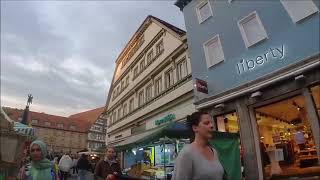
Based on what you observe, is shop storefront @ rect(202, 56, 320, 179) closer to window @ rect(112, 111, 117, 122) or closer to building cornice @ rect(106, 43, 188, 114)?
building cornice @ rect(106, 43, 188, 114)

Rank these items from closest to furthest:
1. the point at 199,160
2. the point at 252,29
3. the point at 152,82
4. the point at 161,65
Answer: the point at 199,160
the point at 252,29
the point at 161,65
the point at 152,82

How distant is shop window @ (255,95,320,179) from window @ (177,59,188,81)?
621cm

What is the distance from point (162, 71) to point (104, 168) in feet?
46.5

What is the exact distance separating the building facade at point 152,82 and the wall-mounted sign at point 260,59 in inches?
165

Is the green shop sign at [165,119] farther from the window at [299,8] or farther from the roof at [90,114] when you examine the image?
the roof at [90,114]

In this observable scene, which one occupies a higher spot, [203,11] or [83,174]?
[203,11]

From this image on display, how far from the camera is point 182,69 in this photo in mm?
18312

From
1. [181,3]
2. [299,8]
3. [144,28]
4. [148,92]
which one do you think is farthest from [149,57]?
[299,8]

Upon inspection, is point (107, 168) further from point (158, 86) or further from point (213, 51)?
point (158, 86)

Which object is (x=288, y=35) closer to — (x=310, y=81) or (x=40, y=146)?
(x=310, y=81)

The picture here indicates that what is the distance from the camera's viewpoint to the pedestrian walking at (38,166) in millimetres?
4188

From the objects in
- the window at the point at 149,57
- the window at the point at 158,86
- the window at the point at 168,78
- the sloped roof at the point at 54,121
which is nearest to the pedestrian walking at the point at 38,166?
the window at the point at 168,78

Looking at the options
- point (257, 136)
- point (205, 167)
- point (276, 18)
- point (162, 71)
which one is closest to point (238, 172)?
point (257, 136)

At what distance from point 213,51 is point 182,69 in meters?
3.75
